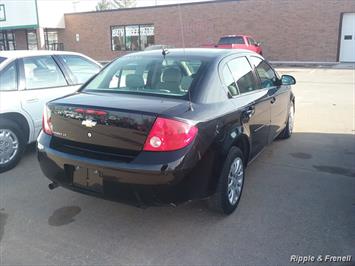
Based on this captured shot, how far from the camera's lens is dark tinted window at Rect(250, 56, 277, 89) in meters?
4.98

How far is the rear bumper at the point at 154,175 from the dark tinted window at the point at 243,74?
1.41m

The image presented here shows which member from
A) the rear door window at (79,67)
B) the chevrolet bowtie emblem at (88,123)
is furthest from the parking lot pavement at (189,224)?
the rear door window at (79,67)

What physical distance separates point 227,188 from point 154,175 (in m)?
0.94

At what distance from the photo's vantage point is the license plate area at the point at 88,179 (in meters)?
3.22

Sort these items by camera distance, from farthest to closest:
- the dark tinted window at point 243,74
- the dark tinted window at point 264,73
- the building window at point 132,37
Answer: the building window at point 132,37
the dark tinted window at point 264,73
the dark tinted window at point 243,74

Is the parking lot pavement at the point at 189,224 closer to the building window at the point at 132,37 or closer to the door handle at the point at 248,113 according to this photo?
the door handle at the point at 248,113

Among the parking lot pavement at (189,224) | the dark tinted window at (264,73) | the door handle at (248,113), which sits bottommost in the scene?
the parking lot pavement at (189,224)

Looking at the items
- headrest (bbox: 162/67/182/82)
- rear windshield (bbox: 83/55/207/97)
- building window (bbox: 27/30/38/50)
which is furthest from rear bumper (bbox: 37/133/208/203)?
building window (bbox: 27/30/38/50)

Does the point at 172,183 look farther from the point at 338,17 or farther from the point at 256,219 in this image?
the point at 338,17

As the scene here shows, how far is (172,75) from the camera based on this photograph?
3852 mm

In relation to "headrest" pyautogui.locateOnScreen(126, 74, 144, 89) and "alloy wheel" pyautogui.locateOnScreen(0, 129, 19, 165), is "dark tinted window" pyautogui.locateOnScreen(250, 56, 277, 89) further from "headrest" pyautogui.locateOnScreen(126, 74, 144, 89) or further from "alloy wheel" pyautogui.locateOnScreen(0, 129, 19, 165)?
"alloy wheel" pyautogui.locateOnScreen(0, 129, 19, 165)

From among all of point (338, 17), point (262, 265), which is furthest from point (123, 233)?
point (338, 17)

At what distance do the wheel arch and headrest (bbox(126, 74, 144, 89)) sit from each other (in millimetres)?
2017

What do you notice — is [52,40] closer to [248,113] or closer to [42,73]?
[42,73]
